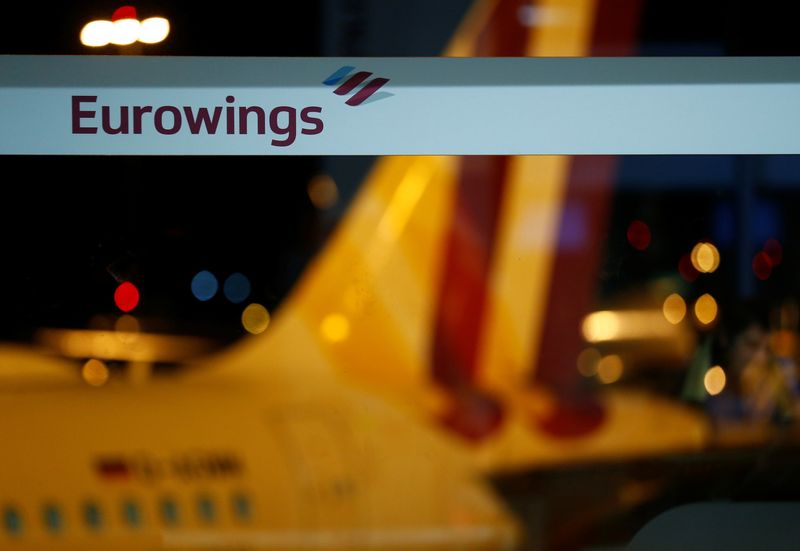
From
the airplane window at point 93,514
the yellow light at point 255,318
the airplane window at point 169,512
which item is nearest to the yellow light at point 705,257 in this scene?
the yellow light at point 255,318

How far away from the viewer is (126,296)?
2.05 meters

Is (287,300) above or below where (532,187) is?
below

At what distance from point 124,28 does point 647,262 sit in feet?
3.64

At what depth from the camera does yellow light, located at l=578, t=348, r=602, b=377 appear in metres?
2.15

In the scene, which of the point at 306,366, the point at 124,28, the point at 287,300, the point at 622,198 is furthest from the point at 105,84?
the point at 622,198

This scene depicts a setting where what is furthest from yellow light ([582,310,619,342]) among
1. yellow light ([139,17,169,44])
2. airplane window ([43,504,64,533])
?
airplane window ([43,504,64,533])

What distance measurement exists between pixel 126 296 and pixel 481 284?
0.70 m

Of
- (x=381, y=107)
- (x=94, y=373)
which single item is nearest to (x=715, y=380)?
(x=381, y=107)

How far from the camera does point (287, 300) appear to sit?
208cm

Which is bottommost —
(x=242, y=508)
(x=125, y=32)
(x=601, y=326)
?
(x=242, y=508)

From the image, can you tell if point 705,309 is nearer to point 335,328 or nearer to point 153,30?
point 335,328

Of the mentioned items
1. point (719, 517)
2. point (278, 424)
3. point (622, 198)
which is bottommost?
point (719, 517)

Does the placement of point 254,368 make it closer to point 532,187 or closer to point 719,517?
point 532,187

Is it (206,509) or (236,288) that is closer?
(236,288)
